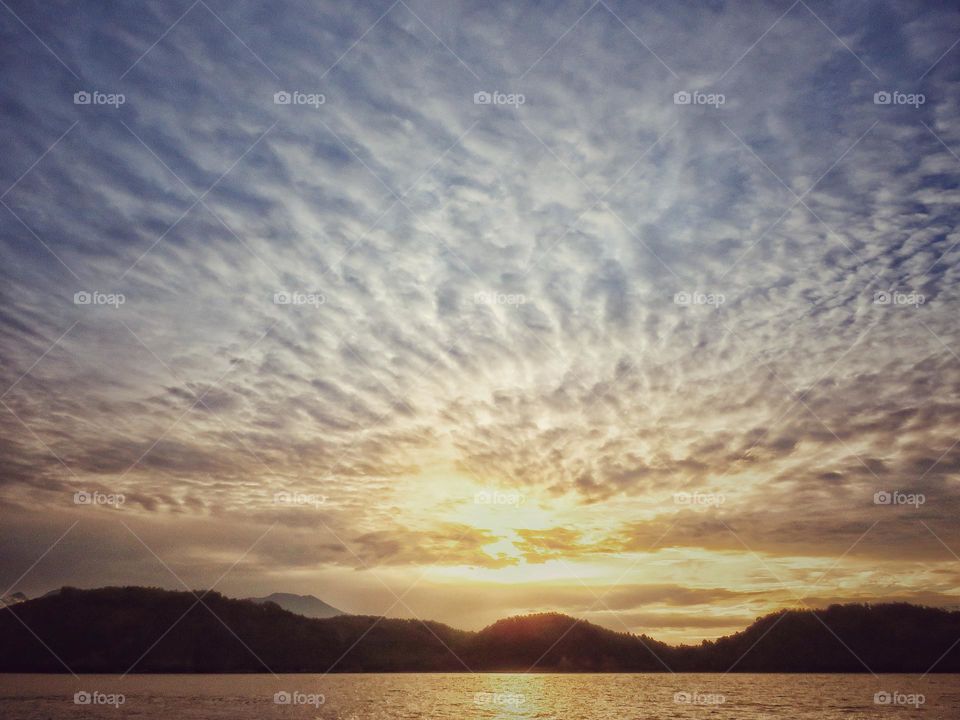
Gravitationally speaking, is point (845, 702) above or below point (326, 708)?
below

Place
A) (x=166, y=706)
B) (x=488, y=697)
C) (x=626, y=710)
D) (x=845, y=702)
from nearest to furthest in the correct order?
(x=166, y=706) → (x=626, y=710) → (x=845, y=702) → (x=488, y=697)

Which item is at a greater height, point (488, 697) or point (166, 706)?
point (166, 706)

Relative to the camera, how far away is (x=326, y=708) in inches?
3861

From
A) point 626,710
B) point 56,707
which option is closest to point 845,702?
point 626,710

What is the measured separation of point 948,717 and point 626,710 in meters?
43.4

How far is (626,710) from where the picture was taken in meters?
105

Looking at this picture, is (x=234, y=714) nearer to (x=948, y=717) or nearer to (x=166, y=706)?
(x=166, y=706)

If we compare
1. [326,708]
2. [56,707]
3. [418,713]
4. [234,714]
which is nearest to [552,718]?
[418,713]

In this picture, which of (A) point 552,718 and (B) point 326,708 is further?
(B) point 326,708

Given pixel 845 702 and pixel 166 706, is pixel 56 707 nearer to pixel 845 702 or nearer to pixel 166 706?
pixel 166 706

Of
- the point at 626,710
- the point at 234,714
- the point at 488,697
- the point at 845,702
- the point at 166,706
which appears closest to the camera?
the point at 234,714

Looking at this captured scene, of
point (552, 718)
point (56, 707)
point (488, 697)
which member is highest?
point (56, 707)

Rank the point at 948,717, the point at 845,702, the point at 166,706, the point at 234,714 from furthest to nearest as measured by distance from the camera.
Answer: the point at 845,702, the point at 166,706, the point at 948,717, the point at 234,714

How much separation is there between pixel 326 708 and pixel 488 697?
62.8m
